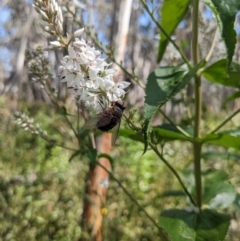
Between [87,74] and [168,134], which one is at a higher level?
[87,74]

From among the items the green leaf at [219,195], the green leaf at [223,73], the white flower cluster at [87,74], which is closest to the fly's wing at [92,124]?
the white flower cluster at [87,74]

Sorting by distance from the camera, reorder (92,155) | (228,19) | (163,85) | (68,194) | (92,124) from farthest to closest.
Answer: (68,194) < (92,155) < (163,85) < (92,124) < (228,19)

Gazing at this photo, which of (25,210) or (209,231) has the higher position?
(209,231)

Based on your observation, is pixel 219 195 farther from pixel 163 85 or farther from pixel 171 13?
pixel 171 13

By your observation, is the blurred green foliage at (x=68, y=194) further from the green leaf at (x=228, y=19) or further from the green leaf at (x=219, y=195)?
the green leaf at (x=228, y=19)

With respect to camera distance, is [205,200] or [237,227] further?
[237,227]

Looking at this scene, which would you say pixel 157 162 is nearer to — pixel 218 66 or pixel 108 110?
pixel 218 66

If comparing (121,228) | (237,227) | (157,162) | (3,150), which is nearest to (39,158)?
(3,150)

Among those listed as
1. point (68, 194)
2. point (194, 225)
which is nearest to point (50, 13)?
point (194, 225)
